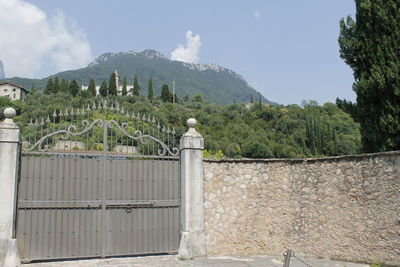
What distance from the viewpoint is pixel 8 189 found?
6.43 m

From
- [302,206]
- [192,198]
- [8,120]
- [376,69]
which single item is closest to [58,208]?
[8,120]

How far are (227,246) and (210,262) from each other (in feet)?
3.09

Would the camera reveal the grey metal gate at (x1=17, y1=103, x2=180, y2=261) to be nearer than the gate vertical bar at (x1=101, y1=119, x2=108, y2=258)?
Yes

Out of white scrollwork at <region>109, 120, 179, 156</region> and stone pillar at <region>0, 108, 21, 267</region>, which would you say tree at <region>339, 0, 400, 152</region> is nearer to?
white scrollwork at <region>109, 120, 179, 156</region>

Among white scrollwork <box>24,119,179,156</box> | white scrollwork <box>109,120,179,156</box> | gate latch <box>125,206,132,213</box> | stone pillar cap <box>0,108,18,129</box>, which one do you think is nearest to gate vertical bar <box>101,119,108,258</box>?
white scrollwork <box>24,119,179,156</box>

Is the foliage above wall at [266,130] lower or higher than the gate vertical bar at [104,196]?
higher

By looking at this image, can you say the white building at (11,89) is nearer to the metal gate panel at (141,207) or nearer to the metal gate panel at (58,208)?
the metal gate panel at (58,208)

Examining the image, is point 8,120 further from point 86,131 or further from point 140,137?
point 140,137

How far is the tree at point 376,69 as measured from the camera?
307 inches

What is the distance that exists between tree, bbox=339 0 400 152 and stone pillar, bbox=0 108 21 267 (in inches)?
298

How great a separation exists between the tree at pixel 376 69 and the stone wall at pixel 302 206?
5.54 feet

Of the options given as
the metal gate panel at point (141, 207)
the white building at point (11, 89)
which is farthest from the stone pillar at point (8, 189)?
the white building at point (11, 89)

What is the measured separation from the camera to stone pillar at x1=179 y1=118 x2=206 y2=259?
736 cm

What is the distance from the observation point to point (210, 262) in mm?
6867
